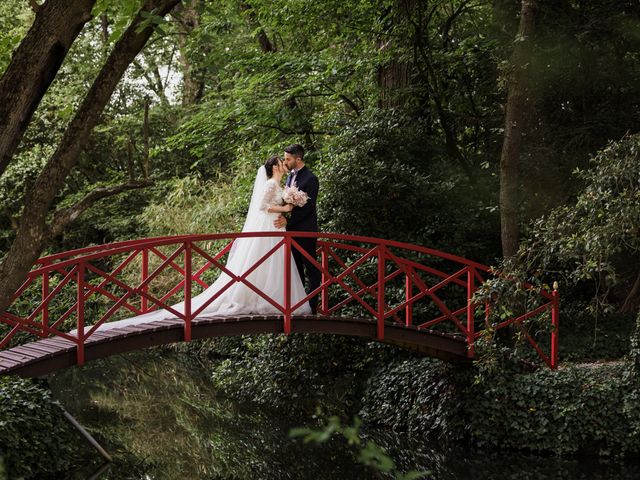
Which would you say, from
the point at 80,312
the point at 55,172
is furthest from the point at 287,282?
the point at 55,172

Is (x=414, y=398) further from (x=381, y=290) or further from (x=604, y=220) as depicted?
(x=604, y=220)

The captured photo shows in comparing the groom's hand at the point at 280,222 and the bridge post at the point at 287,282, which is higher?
the groom's hand at the point at 280,222

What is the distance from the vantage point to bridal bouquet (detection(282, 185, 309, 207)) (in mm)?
9531

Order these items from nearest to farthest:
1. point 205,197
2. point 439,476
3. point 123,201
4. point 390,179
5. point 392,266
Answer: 1. point 439,476
2. point 390,179
3. point 392,266
4. point 205,197
5. point 123,201

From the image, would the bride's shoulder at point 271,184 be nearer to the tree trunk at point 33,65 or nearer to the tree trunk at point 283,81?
the tree trunk at point 33,65

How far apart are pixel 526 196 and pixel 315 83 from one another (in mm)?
4256

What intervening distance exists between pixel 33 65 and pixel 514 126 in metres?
7.89

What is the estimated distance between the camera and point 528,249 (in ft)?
30.9

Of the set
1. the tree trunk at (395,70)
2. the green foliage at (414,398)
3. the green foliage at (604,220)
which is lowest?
the green foliage at (414,398)

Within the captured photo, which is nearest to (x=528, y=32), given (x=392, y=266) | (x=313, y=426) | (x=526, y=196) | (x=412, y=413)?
(x=526, y=196)

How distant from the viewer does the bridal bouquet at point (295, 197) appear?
31.3 ft

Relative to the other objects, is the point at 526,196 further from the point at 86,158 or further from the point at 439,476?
the point at 86,158

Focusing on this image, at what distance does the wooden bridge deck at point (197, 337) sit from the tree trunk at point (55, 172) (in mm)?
3830

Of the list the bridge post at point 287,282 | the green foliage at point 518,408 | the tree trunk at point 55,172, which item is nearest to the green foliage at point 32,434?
the bridge post at point 287,282
